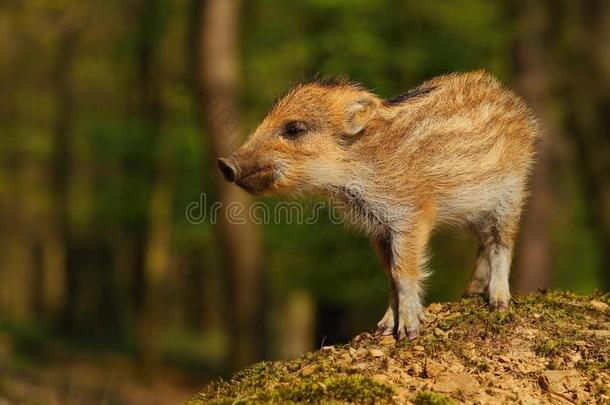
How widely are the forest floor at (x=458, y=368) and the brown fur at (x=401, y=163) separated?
1.52 feet

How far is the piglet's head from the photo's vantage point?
5453 millimetres

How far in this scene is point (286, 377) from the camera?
4.32 m

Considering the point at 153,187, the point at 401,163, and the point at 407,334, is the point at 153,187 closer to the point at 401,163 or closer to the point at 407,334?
the point at 401,163

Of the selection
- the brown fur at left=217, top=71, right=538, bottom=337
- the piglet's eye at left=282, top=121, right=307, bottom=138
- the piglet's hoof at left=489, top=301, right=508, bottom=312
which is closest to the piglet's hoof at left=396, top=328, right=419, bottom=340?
the brown fur at left=217, top=71, right=538, bottom=337

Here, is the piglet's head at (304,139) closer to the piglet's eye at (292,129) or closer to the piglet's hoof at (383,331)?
the piglet's eye at (292,129)

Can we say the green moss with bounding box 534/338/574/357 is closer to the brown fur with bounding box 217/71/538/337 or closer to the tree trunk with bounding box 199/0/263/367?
the brown fur with bounding box 217/71/538/337

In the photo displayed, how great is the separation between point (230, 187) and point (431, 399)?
835 cm

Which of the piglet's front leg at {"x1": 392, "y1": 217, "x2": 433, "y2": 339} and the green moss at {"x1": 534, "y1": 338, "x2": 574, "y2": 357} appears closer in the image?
the green moss at {"x1": 534, "y1": 338, "x2": 574, "y2": 357}

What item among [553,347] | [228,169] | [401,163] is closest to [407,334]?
[553,347]

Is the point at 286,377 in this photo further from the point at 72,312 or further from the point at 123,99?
the point at 72,312

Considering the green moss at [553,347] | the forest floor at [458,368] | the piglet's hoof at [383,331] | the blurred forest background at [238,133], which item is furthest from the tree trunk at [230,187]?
the green moss at [553,347]

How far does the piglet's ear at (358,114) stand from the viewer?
5.57m

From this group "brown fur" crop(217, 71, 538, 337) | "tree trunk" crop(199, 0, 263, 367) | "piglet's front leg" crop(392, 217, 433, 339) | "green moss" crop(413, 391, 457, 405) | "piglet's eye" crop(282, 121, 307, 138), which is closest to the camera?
"green moss" crop(413, 391, 457, 405)

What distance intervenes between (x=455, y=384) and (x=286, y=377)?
83 centimetres
